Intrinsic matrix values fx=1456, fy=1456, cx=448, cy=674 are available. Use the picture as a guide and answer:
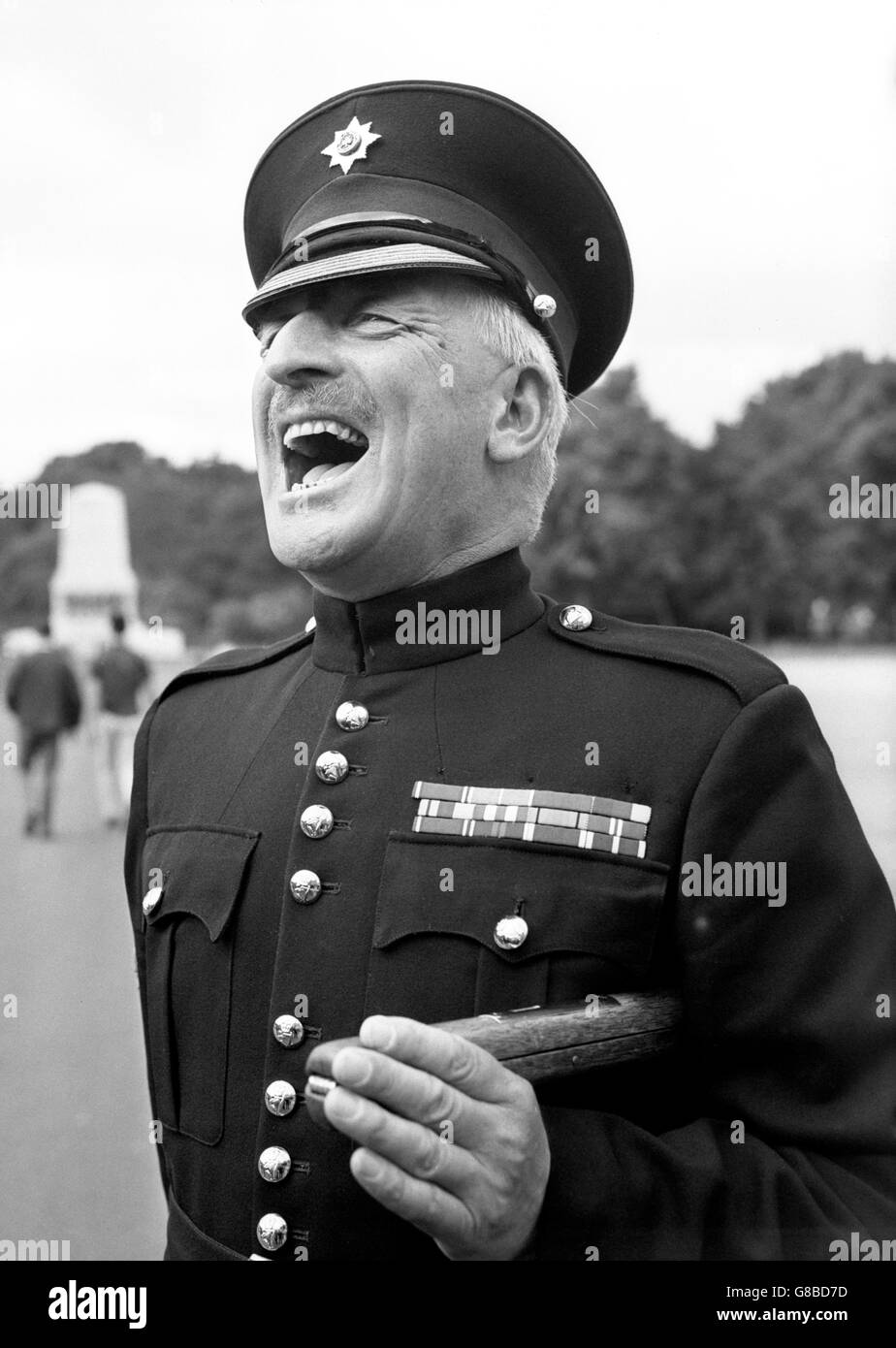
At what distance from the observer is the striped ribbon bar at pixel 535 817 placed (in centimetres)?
202

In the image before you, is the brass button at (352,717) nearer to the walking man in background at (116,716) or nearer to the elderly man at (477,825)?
the elderly man at (477,825)

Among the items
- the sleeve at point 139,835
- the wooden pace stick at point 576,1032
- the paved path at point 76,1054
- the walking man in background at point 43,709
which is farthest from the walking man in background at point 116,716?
the wooden pace stick at point 576,1032

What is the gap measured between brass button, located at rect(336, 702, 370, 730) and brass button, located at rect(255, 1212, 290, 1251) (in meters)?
0.70

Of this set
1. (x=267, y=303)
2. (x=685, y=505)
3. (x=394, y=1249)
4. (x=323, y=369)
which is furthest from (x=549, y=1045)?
(x=685, y=505)

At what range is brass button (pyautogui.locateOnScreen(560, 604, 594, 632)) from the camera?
2.29 m

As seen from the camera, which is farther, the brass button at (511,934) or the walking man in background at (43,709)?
the walking man in background at (43,709)

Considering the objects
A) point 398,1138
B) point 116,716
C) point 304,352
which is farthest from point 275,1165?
point 116,716

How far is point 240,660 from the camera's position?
2615mm

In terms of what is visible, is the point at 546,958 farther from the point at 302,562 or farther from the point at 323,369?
the point at 323,369

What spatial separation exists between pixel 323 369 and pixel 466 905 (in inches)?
31.1

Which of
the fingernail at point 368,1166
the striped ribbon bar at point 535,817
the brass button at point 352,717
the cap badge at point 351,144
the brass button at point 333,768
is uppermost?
the cap badge at point 351,144

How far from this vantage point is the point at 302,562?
2133 millimetres

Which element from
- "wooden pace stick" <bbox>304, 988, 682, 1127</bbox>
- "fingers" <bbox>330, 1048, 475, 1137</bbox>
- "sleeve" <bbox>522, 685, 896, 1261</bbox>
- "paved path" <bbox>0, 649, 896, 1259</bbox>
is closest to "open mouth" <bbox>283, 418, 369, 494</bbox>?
"sleeve" <bbox>522, 685, 896, 1261</bbox>

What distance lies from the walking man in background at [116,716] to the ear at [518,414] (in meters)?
9.87
